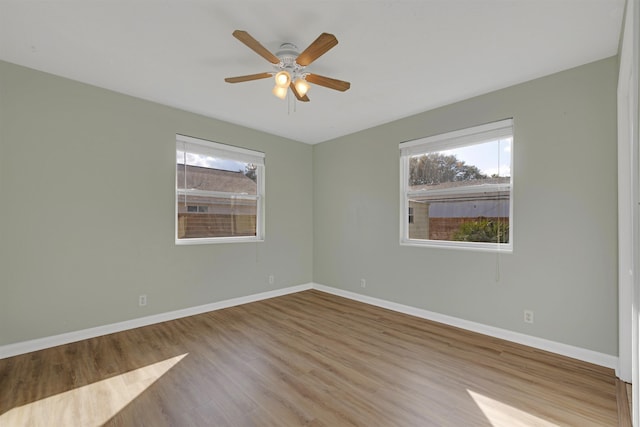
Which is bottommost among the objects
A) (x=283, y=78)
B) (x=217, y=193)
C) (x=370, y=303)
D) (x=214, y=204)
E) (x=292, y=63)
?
(x=370, y=303)

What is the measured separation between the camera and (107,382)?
2.15 m

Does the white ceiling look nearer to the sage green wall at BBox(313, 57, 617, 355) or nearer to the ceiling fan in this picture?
the ceiling fan

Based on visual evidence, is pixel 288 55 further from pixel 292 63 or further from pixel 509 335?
pixel 509 335

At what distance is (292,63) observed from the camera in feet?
7.52

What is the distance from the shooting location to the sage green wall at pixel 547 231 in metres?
2.40

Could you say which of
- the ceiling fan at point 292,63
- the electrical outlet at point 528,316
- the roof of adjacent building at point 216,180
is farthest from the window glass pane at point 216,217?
the electrical outlet at point 528,316

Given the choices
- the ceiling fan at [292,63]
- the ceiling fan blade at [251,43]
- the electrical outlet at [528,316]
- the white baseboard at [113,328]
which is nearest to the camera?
the ceiling fan blade at [251,43]

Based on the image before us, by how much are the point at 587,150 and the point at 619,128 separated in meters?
0.26

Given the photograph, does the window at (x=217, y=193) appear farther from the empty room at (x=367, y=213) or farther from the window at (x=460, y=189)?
the window at (x=460, y=189)

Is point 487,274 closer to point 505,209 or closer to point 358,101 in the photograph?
point 505,209

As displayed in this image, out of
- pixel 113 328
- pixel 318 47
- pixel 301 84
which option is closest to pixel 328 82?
pixel 301 84

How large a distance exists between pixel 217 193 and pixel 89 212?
1419mm

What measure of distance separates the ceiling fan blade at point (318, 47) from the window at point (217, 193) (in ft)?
7.26

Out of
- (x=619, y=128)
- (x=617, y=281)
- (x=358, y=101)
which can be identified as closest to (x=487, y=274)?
(x=617, y=281)
